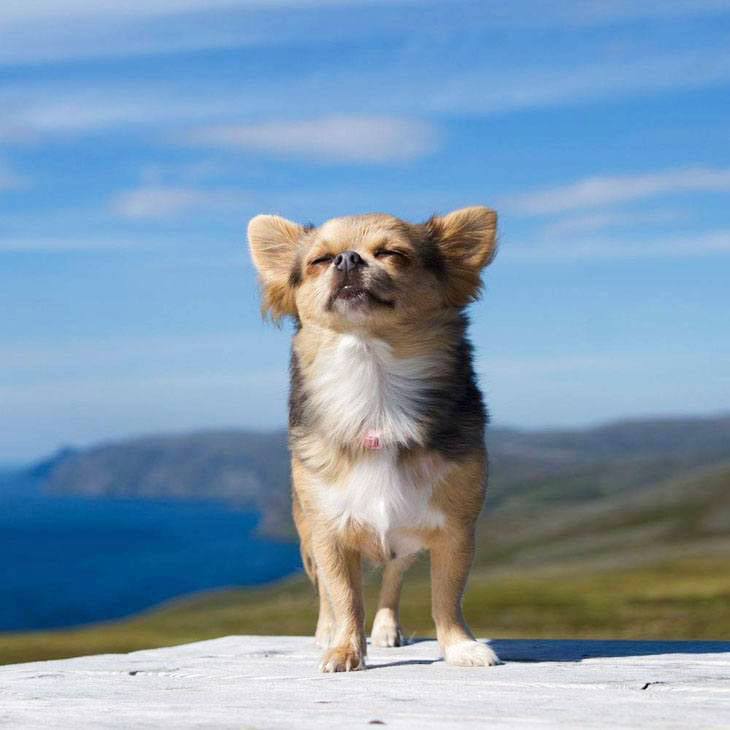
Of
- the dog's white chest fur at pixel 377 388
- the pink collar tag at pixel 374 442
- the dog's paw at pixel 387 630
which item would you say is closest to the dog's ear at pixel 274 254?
the dog's white chest fur at pixel 377 388

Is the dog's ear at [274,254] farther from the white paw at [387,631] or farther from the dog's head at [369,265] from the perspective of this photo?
the white paw at [387,631]

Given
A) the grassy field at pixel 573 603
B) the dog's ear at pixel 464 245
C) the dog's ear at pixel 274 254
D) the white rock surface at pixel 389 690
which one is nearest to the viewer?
the white rock surface at pixel 389 690

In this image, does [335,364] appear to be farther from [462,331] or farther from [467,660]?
[467,660]

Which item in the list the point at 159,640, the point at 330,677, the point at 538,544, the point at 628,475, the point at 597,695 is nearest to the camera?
the point at 597,695

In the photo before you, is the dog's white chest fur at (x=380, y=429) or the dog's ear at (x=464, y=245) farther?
the dog's ear at (x=464, y=245)

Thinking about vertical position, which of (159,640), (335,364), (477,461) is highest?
(335,364)

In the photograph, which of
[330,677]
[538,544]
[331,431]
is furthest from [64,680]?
[538,544]

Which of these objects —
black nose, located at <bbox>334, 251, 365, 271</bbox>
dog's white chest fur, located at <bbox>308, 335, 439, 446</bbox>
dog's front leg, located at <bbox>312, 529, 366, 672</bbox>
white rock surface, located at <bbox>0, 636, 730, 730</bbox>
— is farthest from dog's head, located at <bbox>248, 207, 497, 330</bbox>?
white rock surface, located at <bbox>0, 636, 730, 730</bbox>
